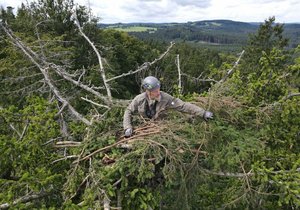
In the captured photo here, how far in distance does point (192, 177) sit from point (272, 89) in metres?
2.71

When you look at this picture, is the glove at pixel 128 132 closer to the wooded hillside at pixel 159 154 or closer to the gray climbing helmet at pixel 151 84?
the wooded hillside at pixel 159 154

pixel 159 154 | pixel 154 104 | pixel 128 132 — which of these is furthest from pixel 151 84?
pixel 159 154

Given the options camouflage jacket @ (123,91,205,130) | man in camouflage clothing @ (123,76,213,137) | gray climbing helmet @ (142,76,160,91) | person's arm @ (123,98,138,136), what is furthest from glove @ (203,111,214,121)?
person's arm @ (123,98,138,136)

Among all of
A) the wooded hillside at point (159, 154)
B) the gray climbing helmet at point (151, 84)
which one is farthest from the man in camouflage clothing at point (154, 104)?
the wooded hillside at point (159, 154)

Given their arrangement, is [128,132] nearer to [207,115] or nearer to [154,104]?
[154,104]

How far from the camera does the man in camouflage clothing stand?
4977mm

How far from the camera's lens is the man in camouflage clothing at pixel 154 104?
4.98 m

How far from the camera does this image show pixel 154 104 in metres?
5.35

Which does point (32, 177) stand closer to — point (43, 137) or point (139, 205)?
point (43, 137)

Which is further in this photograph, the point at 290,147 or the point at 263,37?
the point at 263,37

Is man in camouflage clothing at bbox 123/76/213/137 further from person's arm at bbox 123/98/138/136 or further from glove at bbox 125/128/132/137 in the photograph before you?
glove at bbox 125/128/132/137

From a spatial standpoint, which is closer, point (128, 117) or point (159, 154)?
point (159, 154)

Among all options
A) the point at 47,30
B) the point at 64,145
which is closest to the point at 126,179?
the point at 64,145

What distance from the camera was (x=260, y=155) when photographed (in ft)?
16.0
